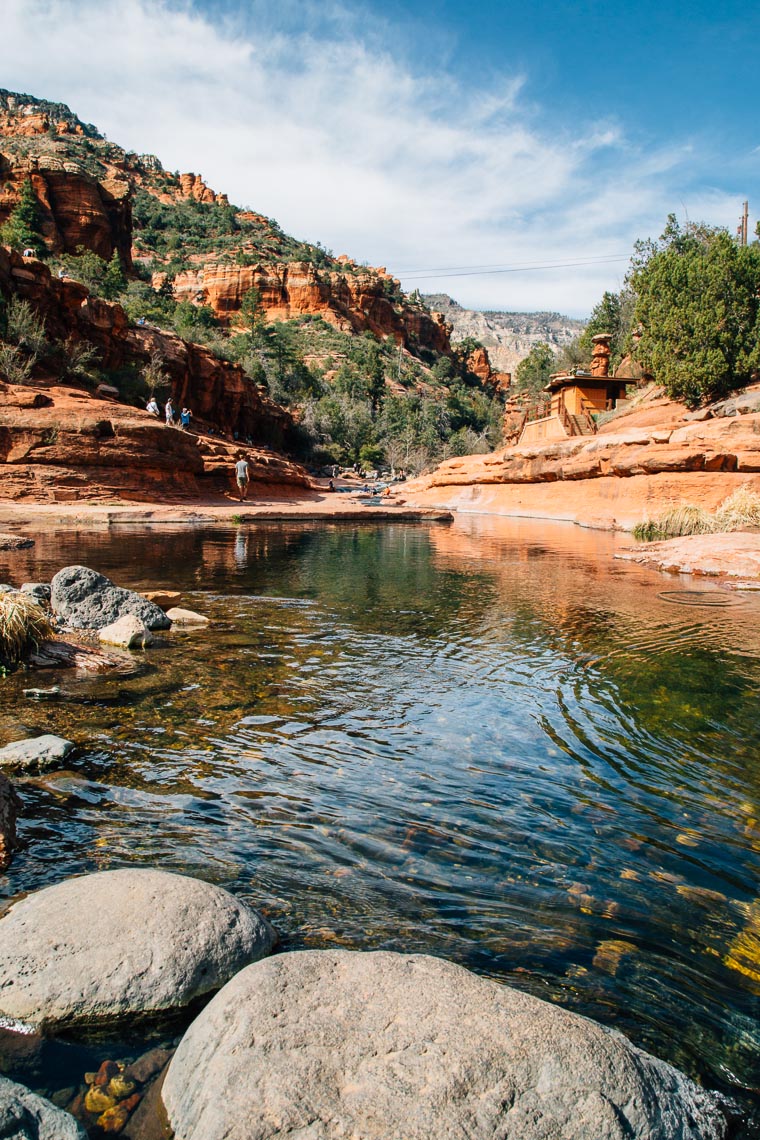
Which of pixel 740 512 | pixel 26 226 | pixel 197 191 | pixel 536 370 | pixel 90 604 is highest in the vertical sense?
pixel 197 191

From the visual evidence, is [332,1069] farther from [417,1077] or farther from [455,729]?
[455,729]

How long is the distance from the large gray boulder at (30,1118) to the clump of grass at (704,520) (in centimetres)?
1680

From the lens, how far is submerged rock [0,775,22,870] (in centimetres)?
321

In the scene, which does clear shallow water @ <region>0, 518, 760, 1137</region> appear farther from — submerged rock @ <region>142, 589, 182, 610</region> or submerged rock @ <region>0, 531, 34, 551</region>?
submerged rock @ <region>0, 531, 34, 551</region>

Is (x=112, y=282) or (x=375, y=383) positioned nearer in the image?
(x=112, y=282)

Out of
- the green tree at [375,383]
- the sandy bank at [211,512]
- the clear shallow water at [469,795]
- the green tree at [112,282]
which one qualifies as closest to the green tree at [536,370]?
the green tree at [375,383]

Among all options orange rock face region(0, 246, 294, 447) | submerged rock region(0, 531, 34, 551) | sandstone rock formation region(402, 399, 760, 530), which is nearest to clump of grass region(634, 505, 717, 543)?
sandstone rock formation region(402, 399, 760, 530)

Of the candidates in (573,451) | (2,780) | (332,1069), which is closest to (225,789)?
(2,780)

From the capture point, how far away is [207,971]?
240cm

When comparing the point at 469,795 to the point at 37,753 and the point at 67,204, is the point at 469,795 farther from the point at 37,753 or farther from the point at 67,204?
the point at 67,204

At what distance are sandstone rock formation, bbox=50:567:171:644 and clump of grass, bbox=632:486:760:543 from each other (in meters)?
13.3

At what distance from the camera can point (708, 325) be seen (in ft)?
99.6

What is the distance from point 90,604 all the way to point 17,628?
5.16 ft

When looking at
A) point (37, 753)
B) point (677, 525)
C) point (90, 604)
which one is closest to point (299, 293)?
point (677, 525)
